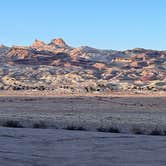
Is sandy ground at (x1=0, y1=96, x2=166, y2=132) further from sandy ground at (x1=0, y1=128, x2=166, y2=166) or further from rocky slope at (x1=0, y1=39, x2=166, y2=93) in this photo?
rocky slope at (x1=0, y1=39, x2=166, y2=93)

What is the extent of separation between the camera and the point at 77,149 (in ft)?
51.2

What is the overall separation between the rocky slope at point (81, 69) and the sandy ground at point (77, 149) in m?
74.4

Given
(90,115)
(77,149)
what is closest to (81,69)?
(90,115)

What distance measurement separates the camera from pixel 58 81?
363 feet

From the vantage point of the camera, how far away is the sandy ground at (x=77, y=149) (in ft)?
43.6

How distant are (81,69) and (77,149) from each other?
122 metres

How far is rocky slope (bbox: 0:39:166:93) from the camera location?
352ft

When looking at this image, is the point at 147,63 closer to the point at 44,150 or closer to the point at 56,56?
the point at 56,56

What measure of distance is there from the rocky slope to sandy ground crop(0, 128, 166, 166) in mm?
74374

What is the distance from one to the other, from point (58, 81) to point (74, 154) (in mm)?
96026

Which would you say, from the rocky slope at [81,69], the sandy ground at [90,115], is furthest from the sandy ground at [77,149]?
the rocky slope at [81,69]

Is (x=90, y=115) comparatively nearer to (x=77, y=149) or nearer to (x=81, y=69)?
(x=77, y=149)

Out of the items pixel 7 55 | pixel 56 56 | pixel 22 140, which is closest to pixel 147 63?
pixel 56 56

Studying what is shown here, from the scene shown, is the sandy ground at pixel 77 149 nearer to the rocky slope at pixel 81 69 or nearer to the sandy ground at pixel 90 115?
the sandy ground at pixel 90 115
